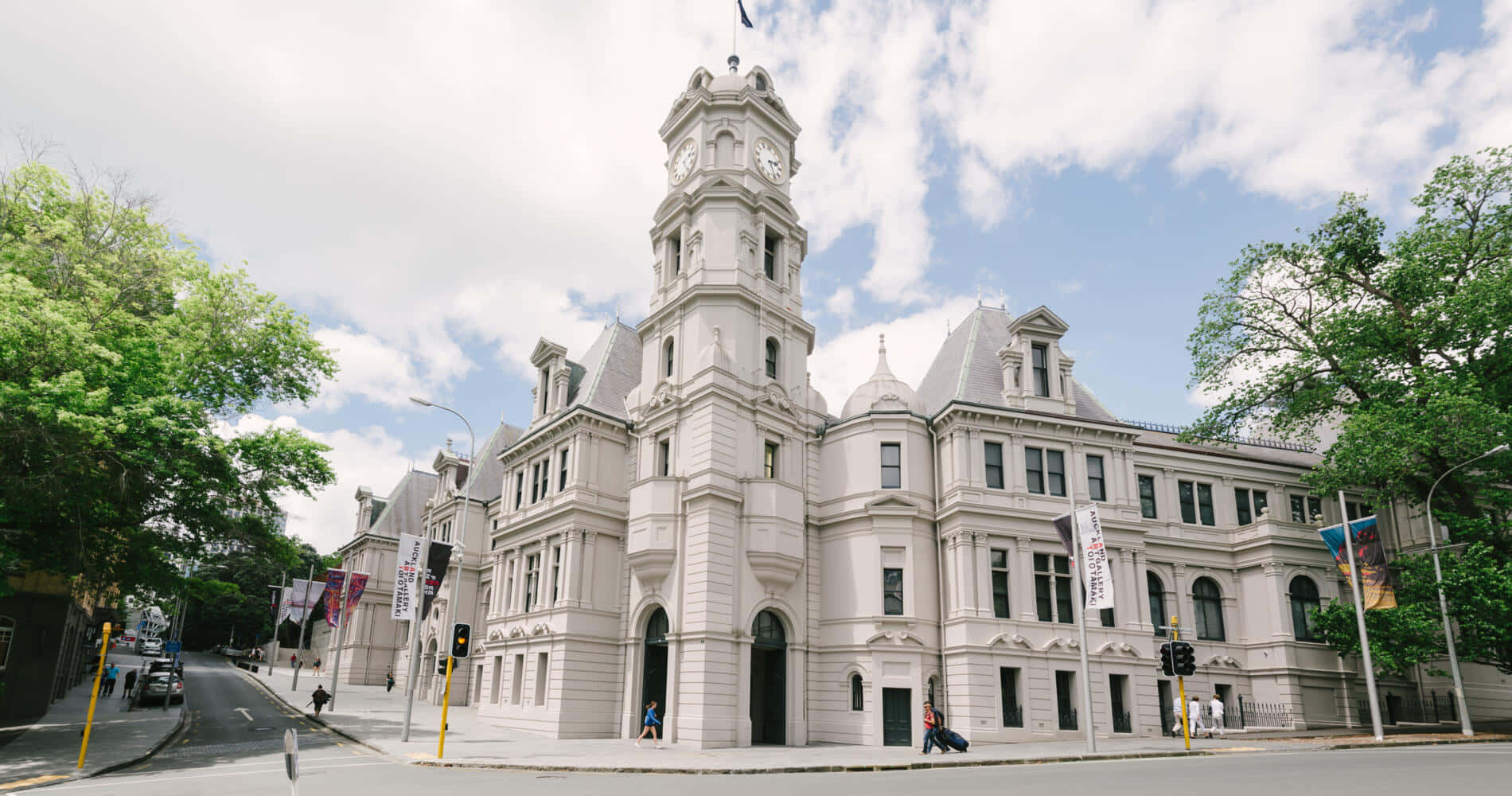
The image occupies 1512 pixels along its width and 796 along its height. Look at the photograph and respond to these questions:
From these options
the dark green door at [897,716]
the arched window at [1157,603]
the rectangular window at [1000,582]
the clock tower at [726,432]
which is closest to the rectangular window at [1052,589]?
the rectangular window at [1000,582]

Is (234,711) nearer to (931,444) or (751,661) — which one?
(751,661)

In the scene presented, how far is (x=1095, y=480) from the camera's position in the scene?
1391 inches

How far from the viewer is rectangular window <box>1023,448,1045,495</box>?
114 ft

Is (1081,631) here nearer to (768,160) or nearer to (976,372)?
(976,372)

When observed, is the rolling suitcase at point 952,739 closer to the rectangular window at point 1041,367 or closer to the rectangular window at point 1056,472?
the rectangular window at point 1056,472

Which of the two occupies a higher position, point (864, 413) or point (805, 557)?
point (864, 413)

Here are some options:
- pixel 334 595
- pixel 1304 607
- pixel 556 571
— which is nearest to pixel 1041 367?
pixel 1304 607

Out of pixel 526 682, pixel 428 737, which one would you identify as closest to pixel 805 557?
pixel 526 682

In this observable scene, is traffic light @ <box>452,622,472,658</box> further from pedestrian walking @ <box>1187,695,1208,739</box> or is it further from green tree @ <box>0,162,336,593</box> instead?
pedestrian walking @ <box>1187,695,1208,739</box>

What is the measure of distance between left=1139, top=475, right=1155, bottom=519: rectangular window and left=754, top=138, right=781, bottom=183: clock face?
23.0 metres

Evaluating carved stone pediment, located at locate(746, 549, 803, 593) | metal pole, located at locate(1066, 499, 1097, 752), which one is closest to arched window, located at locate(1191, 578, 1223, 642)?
metal pole, located at locate(1066, 499, 1097, 752)

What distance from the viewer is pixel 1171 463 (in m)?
38.6

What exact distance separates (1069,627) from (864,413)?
12.0m

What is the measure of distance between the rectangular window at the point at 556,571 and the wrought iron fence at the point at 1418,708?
121 ft
